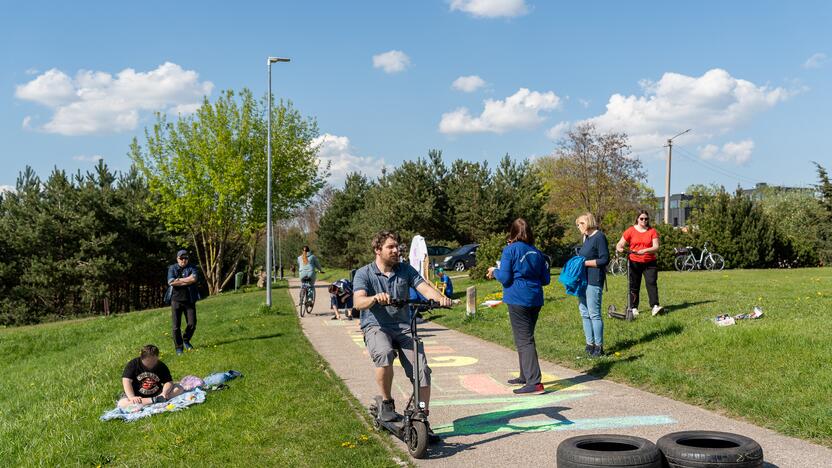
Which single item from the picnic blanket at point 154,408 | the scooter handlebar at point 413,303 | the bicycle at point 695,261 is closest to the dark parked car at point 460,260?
the bicycle at point 695,261

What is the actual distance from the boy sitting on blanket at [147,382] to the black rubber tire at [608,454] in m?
5.19

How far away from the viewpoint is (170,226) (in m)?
39.8

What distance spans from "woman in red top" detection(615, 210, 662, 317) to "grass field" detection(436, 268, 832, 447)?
371 mm

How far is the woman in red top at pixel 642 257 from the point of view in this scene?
11422 millimetres

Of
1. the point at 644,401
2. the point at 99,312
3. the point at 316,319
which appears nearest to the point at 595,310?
the point at 644,401

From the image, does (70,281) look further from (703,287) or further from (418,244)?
(703,287)

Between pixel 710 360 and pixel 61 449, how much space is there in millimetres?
6894

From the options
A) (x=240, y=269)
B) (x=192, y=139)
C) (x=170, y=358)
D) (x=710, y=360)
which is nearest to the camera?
(x=710, y=360)

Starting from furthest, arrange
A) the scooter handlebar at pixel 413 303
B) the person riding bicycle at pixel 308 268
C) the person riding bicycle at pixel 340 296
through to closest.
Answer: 1. the person riding bicycle at pixel 308 268
2. the person riding bicycle at pixel 340 296
3. the scooter handlebar at pixel 413 303

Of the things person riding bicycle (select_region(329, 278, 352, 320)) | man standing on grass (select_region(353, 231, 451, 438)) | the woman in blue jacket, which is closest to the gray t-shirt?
man standing on grass (select_region(353, 231, 451, 438))

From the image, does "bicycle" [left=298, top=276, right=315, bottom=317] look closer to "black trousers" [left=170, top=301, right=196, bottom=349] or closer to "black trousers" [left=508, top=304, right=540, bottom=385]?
"black trousers" [left=170, top=301, right=196, bottom=349]

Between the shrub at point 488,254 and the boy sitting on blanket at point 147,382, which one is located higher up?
the shrub at point 488,254

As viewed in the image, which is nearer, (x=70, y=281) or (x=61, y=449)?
(x=61, y=449)

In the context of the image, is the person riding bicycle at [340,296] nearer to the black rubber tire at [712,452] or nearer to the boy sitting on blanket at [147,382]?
the boy sitting on blanket at [147,382]
